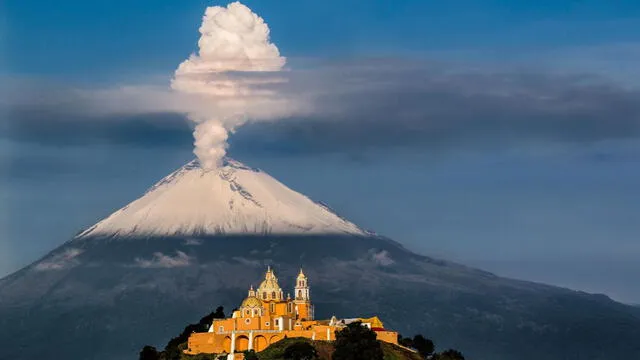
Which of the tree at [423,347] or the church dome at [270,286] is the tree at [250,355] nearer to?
the church dome at [270,286]

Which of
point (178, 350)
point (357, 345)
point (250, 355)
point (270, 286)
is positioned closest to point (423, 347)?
point (270, 286)

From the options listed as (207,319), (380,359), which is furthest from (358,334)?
(207,319)

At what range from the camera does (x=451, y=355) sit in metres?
150

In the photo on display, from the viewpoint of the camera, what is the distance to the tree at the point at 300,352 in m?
134

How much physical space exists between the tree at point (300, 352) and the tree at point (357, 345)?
1.69 meters

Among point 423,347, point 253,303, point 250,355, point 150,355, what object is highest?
point 253,303

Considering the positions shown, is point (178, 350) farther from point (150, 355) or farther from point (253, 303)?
point (253, 303)

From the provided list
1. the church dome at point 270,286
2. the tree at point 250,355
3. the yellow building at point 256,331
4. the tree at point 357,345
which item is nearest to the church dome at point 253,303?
the yellow building at point 256,331

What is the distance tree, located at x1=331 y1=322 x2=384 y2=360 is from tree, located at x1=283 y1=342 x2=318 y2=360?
1691 mm

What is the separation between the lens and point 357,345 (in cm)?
13275

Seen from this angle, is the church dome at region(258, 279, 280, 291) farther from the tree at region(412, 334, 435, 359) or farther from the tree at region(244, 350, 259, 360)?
the tree at region(244, 350, 259, 360)

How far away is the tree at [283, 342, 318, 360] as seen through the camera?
440 ft

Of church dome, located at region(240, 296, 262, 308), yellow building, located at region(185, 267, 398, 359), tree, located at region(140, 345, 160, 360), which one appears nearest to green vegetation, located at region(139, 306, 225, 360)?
tree, located at region(140, 345, 160, 360)

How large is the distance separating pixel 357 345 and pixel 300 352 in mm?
4745
